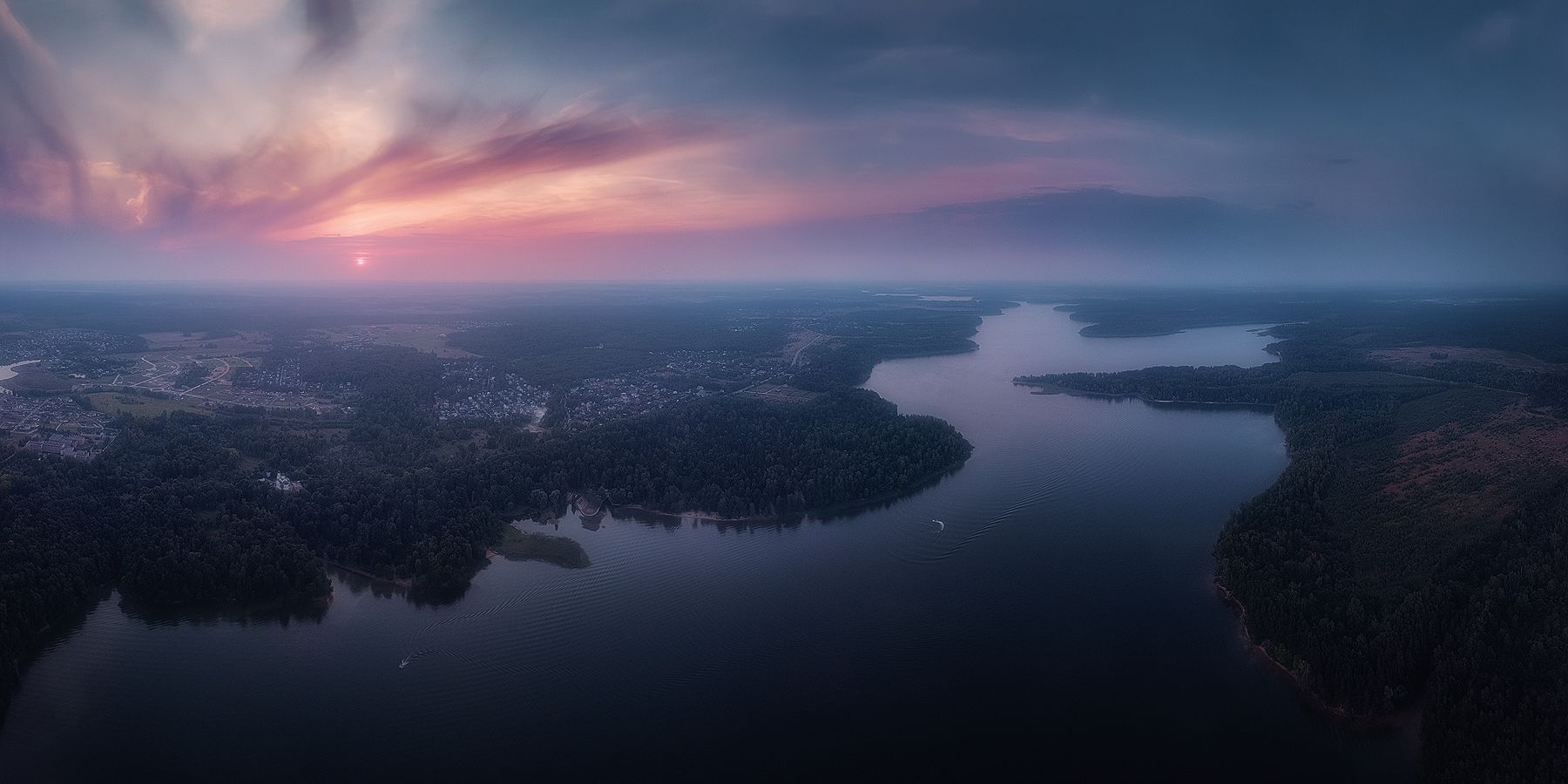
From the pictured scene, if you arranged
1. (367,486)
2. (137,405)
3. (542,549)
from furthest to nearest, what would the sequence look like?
(137,405)
(367,486)
(542,549)

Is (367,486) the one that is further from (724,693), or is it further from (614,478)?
(724,693)

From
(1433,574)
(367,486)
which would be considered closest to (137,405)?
(367,486)

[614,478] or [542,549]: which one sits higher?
[614,478]

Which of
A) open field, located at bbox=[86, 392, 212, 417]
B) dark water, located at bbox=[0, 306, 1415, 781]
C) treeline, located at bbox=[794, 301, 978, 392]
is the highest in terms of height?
treeline, located at bbox=[794, 301, 978, 392]

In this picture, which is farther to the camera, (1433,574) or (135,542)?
(135,542)

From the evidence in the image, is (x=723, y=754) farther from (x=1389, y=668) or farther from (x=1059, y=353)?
(x=1059, y=353)

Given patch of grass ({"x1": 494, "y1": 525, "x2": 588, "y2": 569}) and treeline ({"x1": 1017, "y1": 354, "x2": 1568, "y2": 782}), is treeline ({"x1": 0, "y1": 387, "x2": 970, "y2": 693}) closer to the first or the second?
patch of grass ({"x1": 494, "y1": 525, "x2": 588, "y2": 569})

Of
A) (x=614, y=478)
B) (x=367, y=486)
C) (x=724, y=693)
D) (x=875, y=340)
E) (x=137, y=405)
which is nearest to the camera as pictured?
(x=724, y=693)

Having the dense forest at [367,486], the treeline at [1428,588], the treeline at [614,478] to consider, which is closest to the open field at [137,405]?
the dense forest at [367,486]

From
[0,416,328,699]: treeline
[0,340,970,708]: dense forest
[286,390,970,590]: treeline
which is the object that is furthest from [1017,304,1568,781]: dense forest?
[0,416,328,699]: treeline

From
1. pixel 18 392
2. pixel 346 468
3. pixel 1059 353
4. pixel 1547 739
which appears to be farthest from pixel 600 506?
pixel 1059 353
